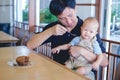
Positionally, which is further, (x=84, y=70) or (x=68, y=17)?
(x=68, y=17)

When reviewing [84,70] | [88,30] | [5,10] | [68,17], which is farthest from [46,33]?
[5,10]

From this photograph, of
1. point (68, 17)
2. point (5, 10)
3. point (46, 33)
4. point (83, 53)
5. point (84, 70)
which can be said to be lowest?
point (84, 70)

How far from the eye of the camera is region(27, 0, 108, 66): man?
170cm

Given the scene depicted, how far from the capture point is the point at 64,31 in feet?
5.94

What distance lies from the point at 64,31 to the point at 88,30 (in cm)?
20

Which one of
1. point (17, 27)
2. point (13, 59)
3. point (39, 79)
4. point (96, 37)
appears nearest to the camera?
point (39, 79)

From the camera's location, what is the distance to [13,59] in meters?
1.66

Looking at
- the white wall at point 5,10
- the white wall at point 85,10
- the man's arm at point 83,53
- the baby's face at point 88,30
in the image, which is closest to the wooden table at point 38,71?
the man's arm at point 83,53

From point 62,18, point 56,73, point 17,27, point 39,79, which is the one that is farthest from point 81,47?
point 17,27

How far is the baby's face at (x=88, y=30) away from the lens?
1710 millimetres

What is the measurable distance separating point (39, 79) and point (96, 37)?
71 centimetres

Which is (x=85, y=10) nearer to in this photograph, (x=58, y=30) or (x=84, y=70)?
(x=58, y=30)

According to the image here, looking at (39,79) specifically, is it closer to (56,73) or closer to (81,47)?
(56,73)

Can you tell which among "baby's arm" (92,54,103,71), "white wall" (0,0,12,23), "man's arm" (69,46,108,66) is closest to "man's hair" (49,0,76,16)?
"man's arm" (69,46,108,66)
